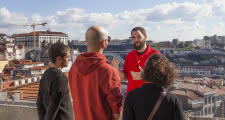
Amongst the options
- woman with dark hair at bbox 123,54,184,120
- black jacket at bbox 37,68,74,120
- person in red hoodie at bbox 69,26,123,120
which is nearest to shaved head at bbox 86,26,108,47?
person in red hoodie at bbox 69,26,123,120

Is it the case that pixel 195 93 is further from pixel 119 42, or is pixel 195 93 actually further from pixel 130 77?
pixel 119 42

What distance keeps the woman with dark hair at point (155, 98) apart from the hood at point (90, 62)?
301 millimetres

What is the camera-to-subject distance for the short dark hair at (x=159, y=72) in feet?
4.42

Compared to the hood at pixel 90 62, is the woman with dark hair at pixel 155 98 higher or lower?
lower

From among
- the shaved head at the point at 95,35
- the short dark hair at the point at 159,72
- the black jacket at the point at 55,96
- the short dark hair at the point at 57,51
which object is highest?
the shaved head at the point at 95,35

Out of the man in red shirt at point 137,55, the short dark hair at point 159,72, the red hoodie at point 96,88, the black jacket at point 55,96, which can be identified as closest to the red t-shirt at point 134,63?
the man in red shirt at point 137,55

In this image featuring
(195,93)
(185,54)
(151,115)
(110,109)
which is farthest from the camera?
(185,54)

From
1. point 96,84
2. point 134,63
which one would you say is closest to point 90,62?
point 96,84

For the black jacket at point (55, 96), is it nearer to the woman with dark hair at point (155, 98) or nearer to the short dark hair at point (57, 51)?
the short dark hair at point (57, 51)

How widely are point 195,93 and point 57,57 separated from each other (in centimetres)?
1106

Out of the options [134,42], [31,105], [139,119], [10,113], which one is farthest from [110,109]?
[10,113]

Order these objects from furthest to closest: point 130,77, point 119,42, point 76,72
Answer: point 119,42 → point 130,77 → point 76,72

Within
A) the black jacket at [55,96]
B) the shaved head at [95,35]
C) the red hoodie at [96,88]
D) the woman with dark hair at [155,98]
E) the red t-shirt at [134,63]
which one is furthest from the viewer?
the red t-shirt at [134,63]

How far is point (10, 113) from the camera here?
10.1 ft
